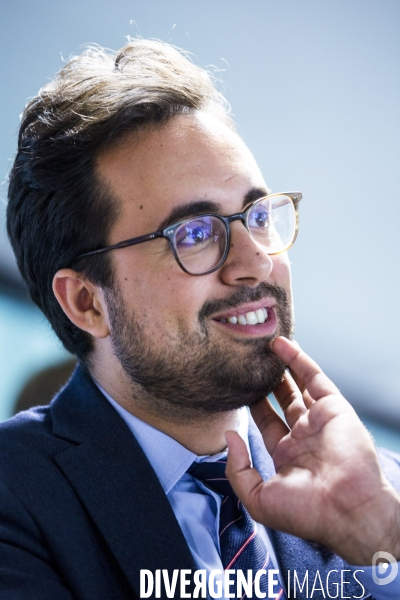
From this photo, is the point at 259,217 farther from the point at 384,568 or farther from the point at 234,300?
the point at 384,568

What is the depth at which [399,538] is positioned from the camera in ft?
4.74

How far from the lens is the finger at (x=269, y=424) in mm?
1763

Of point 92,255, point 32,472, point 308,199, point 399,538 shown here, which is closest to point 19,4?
point 92,255

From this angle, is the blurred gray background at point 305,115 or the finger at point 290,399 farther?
the blurred gray background at point 305,115

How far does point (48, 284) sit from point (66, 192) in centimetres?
33

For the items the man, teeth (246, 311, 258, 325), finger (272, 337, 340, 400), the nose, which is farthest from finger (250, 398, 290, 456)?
the nose

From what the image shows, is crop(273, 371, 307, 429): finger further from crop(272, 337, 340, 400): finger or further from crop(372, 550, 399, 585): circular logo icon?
crop(372, 550, 399, 585): circular logo icon

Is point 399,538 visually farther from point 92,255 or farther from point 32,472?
point 92,255

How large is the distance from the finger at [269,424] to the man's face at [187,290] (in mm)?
59

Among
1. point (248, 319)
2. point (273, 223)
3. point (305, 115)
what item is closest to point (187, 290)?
point (248, 319)

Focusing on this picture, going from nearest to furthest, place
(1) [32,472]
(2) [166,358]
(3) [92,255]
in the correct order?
1. (1) [32,472]
2. (2) [166,358]
3. (3) [92,255]

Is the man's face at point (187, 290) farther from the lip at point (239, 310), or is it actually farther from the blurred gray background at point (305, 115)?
the blurred gray background at point (305, 115)

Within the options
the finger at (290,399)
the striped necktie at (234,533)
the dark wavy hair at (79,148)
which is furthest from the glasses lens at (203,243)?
the striped necktie at (234,533)

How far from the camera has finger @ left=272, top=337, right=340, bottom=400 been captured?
168 centimetres
